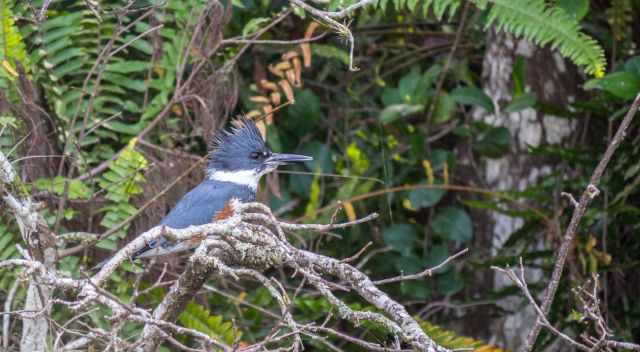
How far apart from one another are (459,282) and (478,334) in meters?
0.44

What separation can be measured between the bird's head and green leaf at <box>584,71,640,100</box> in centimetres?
170

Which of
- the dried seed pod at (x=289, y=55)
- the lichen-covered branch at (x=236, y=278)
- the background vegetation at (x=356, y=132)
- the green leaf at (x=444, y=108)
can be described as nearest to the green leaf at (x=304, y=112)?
the background vegetation at (x=356, y=132)

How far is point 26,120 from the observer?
15.3 feet

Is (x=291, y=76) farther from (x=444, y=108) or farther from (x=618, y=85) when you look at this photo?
(x=618, y=85)

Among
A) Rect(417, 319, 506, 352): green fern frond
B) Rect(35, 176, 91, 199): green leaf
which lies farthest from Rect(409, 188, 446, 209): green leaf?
Rect(35, 176, 91, 199): green leaf

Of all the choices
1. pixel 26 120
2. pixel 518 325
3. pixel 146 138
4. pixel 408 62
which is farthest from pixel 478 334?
pixel 26 120

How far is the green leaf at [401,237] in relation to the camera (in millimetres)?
5715

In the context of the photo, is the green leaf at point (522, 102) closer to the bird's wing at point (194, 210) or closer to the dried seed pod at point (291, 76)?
the dried seed pod at point (291, 76)

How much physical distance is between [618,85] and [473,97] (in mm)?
943

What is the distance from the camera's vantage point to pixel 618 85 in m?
4.76

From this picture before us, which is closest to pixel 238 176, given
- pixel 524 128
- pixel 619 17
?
pixel 524 128

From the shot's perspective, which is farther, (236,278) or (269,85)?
(269,85)

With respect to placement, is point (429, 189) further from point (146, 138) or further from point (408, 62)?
point (146, 138)

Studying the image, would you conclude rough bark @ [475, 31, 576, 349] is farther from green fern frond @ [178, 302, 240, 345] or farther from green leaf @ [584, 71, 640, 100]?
green fern frond @ [178, 302, 240, 345]
